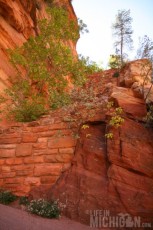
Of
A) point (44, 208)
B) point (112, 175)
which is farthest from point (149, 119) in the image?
point (44, 208)

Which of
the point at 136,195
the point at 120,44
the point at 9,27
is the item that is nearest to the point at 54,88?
the point at 9,27

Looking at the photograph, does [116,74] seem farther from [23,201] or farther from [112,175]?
[23,201]

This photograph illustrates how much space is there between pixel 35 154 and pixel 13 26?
319 inches

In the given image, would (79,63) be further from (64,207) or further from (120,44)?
(120,44)

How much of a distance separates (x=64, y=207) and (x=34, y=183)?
4.30 ft


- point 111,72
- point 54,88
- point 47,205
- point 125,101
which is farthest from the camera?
point 111,72

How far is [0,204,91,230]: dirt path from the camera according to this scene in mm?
4291

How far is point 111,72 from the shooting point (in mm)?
17078

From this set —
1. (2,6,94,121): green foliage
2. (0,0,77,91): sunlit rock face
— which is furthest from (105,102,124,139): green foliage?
(0,0,77,91): sunlit rock face

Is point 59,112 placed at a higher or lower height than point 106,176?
higher

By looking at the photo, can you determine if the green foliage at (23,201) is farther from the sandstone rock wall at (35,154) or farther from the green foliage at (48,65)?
the green foliage at (48,65)

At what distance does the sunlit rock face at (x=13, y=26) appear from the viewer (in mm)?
11164

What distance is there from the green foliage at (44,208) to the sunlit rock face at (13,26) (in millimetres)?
5609

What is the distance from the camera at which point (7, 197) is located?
663cm
